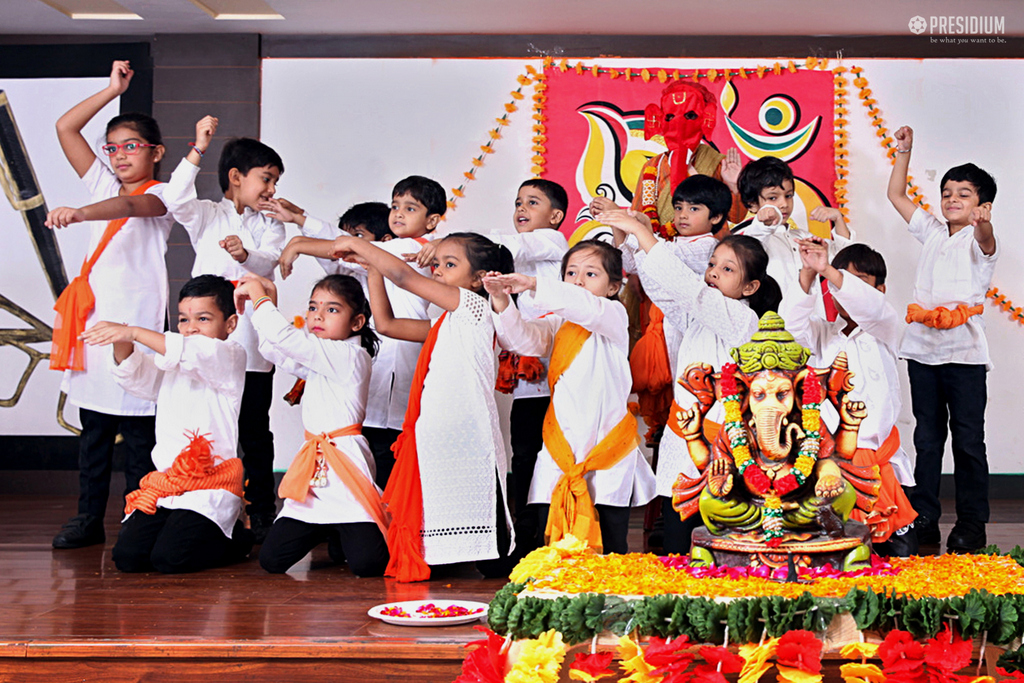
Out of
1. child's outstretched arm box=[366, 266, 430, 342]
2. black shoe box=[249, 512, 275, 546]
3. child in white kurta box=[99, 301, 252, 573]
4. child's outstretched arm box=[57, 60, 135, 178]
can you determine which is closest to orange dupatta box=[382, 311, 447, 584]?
child's outstretched arm box=[366, 266, 430, 342]

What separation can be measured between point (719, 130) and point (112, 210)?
3.00 m

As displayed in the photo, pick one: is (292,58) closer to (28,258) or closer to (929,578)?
(28,258)

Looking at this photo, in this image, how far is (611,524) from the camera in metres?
3.07

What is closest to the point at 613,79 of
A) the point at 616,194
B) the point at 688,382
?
the point at 616,194

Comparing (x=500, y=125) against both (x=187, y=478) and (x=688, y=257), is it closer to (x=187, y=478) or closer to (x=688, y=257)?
(x=688, y=257)

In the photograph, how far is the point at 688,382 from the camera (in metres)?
1.91

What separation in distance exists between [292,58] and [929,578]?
4448 mm

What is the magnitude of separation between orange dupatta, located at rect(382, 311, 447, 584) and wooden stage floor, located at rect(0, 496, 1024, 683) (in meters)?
0.08

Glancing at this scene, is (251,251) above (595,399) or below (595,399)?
above

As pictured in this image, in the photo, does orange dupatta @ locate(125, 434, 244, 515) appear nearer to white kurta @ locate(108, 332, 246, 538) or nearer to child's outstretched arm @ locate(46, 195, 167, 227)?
white kurta @ locate(108, 332, 246, 538)

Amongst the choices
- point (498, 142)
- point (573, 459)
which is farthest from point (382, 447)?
point (498, 142)

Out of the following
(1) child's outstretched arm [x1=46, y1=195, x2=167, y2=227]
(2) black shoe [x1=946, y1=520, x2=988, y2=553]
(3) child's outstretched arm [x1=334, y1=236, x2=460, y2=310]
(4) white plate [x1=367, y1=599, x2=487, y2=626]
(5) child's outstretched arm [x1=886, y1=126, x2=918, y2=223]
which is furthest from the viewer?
(5) child's outstretched arm [x1=886, y1=126, x2=918, y2=223]

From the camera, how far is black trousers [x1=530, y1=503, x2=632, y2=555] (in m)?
3.06

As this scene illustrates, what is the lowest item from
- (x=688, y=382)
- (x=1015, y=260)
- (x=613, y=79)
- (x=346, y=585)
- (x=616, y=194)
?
(x=346, y=585)
